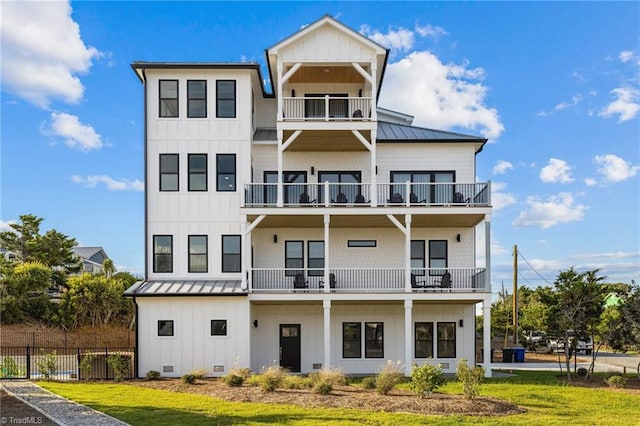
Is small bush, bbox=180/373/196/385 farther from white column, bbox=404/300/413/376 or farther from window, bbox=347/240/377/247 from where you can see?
window, bbox=347/240/377/247

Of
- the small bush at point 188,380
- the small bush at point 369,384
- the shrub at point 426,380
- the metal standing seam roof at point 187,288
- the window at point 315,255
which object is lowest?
the small bush at point 188,380

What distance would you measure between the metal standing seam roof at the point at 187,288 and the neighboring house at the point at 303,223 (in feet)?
0.38

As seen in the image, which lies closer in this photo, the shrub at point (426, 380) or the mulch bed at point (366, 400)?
the mulch bed at point (366, 400)

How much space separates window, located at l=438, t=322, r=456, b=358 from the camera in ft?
70.5

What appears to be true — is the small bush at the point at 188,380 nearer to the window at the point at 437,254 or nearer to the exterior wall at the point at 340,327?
the exterior wall at the point at 340,327

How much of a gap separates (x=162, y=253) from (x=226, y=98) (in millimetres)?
6980

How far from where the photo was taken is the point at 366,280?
69.2 feet

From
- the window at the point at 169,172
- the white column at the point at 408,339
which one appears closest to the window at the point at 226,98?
the window at the point at 169,172

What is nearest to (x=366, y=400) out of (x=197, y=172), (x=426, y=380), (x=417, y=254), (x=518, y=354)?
(x=426, y=380)

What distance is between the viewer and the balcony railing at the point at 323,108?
70.7 feet

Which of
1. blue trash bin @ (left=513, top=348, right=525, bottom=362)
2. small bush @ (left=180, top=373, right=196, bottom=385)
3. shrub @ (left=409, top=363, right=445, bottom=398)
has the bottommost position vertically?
blue trash bin @ (left=513, top=348, right=525, bottom=362)

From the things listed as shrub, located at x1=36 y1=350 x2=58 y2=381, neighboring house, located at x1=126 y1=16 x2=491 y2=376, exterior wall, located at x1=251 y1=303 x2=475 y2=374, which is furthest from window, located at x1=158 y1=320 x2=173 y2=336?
shrub, located at x1=36 y1=350 x2=58 y2=381

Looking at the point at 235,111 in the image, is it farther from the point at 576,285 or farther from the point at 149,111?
the point at 576,285

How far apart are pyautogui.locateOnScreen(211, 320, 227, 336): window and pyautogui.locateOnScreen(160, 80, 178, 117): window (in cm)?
870
